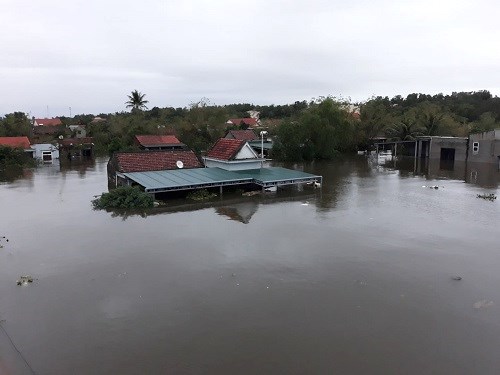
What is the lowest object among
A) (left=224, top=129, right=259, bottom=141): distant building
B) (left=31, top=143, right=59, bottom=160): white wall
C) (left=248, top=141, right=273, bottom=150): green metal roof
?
(left=31, top=143, right=59, bottom=160): white wall

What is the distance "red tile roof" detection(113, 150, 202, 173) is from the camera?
77.4 feet

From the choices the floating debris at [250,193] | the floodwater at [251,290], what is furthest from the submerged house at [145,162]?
the floodwater at [251,290]

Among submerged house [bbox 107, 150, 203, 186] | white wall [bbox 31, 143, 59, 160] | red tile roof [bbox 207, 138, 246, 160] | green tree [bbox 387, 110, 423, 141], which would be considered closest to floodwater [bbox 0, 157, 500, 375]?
submerged house [bbox 107, 150, 203, 186]

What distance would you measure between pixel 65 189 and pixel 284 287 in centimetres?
1786

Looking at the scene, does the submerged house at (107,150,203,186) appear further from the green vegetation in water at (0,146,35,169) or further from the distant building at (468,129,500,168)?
the distant building at (468,129,500,168)

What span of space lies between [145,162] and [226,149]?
478 cm

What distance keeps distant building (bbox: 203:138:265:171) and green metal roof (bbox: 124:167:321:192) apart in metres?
0.40

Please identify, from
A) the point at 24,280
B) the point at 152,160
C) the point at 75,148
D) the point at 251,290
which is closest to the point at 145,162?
the point at 152,160

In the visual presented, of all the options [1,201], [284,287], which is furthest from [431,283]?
[1,201]

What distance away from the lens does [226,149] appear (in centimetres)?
2528

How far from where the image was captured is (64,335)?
8.49 metres

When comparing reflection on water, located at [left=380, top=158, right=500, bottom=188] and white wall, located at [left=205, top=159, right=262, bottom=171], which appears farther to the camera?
reflection on water, located at [left=380, top=158, right=500, bottom=188]

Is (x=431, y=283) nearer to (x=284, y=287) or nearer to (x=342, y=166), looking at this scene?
(x=284, y=287)

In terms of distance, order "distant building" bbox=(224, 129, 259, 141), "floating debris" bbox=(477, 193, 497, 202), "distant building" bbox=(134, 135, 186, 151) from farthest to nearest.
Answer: "distant building" bbox=(224, 129, 259, 141) → "distant building" bbox=(134, 135, 186, 151) → "floating debris" bbox=(477, 193, 497, 202)
